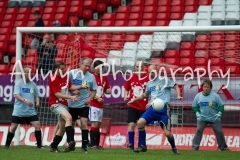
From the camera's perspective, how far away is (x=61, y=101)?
12117mm

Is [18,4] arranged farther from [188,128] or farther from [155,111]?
[155,111]

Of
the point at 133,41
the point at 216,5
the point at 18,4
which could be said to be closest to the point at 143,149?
the point at 133,41

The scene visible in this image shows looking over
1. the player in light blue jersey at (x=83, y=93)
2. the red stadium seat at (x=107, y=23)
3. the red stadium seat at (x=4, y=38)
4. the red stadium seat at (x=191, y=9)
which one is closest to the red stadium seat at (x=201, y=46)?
the red stadium seat at (x=191, y=9)

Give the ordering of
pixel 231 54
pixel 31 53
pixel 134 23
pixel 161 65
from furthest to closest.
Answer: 1. pixel 134 23
2. pixel 31 53
3. pixel 161 65
4. pixel 231 54

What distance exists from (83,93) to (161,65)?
3.84m

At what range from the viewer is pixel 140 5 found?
20797mm

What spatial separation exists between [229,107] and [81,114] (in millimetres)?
4235

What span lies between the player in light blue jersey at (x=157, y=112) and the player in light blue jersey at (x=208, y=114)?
5.67 ft

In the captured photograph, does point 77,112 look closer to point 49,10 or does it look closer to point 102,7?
point 102,7

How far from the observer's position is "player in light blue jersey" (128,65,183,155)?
39.6ft

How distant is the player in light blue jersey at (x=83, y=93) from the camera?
485 inches

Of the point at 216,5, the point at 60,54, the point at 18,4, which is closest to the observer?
the point at 60,54

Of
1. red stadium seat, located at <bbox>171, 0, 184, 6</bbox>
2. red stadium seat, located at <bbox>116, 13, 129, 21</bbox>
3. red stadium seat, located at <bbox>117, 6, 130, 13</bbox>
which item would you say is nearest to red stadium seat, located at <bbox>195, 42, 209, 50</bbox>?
red stadium seat, located at <bbox>171, 0, 184, 6</bbox>

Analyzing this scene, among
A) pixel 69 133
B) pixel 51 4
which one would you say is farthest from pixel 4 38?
pixel 69 133
